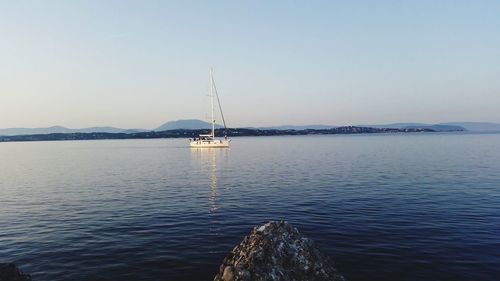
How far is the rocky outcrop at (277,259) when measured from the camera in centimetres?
1266

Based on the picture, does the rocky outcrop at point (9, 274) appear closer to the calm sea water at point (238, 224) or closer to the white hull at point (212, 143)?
the calm sea water at point (238, 224)

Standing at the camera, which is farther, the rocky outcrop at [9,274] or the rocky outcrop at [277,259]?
the rocky outcrop at [9,274]

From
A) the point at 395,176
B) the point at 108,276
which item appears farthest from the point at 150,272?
the point at 395,176

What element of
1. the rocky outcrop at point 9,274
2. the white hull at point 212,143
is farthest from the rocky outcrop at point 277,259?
the white hull at point 212,143

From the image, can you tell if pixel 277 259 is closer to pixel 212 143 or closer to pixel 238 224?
pixel 238 224

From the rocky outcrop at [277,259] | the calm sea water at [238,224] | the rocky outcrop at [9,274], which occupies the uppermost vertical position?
the rocky outcrop at [277,259]

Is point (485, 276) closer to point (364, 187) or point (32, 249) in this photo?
point (32, 249)

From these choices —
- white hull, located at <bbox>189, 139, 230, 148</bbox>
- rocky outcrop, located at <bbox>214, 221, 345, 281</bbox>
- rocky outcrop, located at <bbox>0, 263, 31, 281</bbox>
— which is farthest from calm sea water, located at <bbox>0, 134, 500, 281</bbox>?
white hull, located at <bbox>189, 139, 230, 148</bbox>

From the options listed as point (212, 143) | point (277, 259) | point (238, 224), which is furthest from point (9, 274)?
point (212, 143)

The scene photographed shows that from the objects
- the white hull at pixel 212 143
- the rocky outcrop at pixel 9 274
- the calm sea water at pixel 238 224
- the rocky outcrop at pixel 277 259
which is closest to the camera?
the rocky outcrop at pixel 277 259

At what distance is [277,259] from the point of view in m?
13.1

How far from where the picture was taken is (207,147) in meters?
173

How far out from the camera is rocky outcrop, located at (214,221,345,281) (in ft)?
41.5

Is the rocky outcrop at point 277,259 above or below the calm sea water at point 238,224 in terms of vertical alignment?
above
